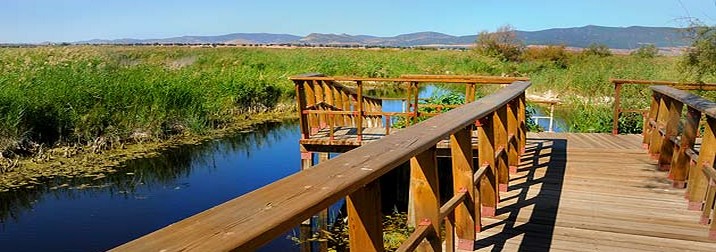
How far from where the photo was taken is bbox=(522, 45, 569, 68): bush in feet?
118

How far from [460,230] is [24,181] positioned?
28.6 ft

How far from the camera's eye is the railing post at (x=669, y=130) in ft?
16.9

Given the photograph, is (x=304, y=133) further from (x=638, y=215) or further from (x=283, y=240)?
(x=638, y=215)

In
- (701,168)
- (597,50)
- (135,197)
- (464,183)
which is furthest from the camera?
(597,50)

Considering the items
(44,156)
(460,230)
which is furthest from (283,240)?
(44,156)

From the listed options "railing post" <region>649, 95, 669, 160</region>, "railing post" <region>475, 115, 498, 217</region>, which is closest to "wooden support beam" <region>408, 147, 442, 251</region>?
"railing post" <region>475, 115, 498, 217</region>

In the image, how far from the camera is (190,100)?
14.7 meters

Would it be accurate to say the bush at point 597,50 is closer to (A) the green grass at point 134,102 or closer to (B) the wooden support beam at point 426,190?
(A) the green grass at point 134,102

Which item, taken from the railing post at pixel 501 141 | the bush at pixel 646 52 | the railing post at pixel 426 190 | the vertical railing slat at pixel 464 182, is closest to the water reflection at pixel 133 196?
the railing post at pixel 501 141

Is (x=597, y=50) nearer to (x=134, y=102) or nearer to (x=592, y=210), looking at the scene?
(x=134, y=102)

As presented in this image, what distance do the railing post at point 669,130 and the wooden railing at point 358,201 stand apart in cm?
260

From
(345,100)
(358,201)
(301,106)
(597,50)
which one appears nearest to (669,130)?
(301,106)

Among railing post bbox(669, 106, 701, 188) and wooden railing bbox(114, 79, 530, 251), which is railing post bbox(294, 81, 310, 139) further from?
railing post bbox(669, 106, 701, 188)

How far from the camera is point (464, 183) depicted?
324cm
